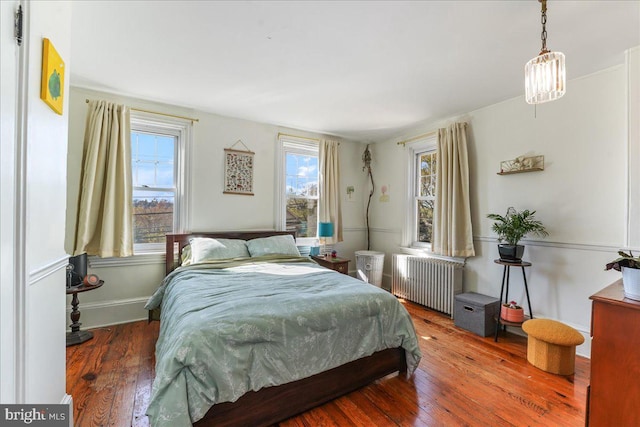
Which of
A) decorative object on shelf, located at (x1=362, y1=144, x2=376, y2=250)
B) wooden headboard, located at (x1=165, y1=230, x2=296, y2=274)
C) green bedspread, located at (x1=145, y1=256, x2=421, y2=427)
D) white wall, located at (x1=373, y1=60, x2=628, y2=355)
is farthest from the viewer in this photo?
decorative object on shelf, located at (x1=362, y1=144, x2=376, y2=250)

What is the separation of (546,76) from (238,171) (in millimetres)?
3176

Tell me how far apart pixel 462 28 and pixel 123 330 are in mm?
4010

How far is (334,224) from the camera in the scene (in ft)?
13.9

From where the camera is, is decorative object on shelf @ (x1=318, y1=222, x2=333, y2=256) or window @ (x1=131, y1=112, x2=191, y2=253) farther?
decorative object on shelf @ (x1=318, y1=222, x2=333, y2=256)

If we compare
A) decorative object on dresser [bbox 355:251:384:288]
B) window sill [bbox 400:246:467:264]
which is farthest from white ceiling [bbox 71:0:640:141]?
decorative object on dresser [bbox 355:251:384:288]

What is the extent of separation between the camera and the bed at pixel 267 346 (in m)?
1.33

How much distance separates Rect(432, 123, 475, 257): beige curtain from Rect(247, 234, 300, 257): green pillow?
188cm

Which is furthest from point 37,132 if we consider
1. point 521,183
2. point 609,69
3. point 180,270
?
point 609,69

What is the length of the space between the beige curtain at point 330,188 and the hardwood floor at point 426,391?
2.16 metres

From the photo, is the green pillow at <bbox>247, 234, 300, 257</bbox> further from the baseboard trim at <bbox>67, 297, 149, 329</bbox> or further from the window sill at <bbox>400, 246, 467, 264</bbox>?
the window sill at <bbox>400, 246, 467, 264</bbox>

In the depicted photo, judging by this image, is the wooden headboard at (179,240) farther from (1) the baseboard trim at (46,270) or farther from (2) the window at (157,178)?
(1) the baseboard trim at (46,270)

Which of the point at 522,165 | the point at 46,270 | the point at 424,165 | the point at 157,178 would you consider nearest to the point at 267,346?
the point at 46,270

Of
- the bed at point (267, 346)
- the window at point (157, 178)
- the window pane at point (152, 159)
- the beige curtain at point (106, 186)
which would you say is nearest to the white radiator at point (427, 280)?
the bed at point (267, 346)

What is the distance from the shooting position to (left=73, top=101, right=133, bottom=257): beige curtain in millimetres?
2729
